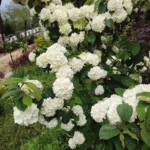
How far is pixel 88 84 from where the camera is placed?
7.75 ft

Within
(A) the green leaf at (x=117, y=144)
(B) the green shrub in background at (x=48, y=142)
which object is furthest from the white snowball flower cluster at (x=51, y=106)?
(B) the green shrub in background at (x=48, y=142)

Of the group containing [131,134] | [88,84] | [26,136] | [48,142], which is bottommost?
[26,136]

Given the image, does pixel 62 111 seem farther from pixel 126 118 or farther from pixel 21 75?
pixel 21 75

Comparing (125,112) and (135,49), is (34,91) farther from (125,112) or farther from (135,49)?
(135,49)

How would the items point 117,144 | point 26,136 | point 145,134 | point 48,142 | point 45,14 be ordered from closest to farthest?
point 145,134, point 117,144, point 45,14, point 48,142, point 26,136

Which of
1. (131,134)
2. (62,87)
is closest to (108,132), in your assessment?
(131,134)

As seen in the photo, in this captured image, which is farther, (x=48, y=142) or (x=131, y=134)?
(x=48, y=142)

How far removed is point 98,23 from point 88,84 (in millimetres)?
438

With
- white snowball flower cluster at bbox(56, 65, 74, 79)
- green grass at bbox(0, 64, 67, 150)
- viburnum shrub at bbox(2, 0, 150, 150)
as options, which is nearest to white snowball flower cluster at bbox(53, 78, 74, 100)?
viburnum shrub at bbox(2, 0, 150, 150)

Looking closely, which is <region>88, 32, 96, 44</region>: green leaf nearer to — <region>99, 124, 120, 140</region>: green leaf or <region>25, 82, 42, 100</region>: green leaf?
<region>25, 82, 42, 100</region>: green leaf

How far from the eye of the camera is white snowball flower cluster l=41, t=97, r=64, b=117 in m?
Answer: 1.72

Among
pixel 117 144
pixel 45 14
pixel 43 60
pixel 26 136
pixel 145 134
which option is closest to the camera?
pixel 145 134

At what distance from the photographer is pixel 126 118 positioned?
1.39 meters

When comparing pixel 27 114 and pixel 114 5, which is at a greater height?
pixel 114 5
